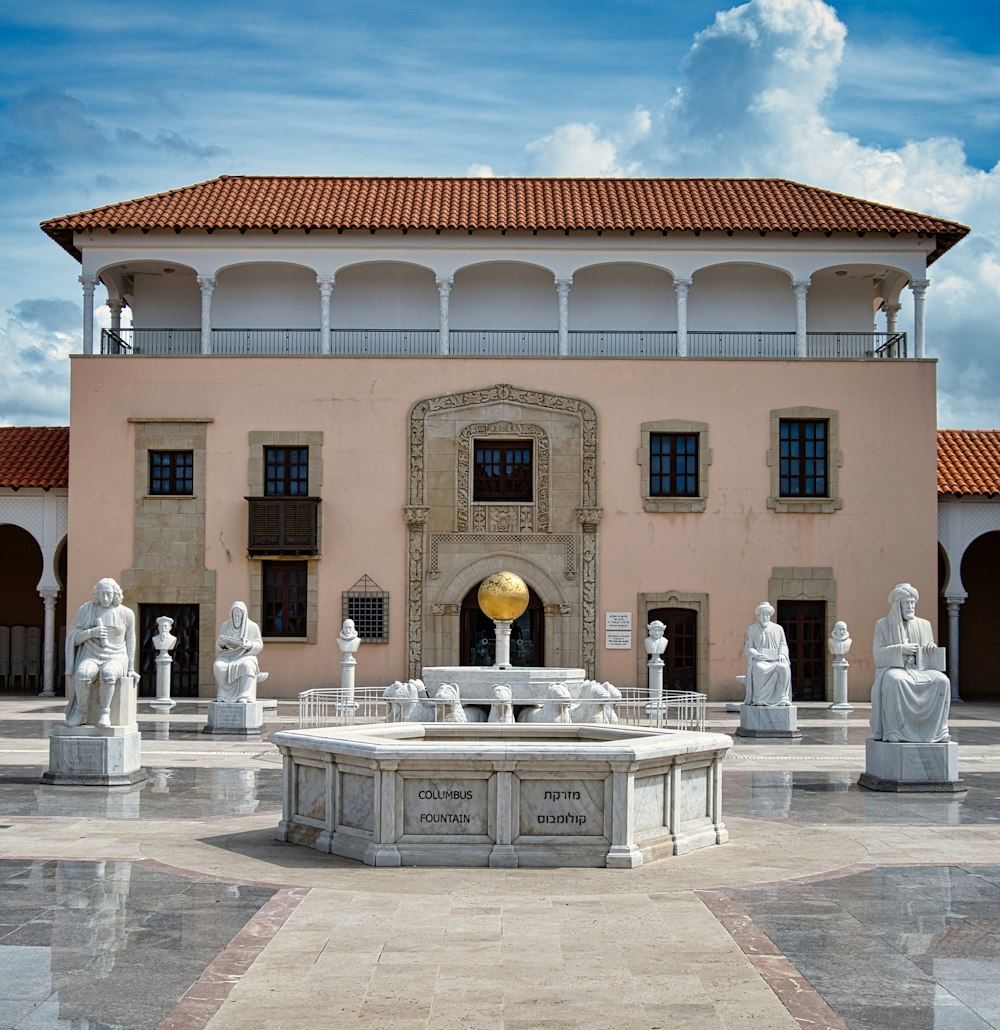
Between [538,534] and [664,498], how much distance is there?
276 centimetres

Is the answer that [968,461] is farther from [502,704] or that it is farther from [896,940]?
[896,940]

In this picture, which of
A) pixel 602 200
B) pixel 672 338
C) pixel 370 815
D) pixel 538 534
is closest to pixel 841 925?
pixel 370 815

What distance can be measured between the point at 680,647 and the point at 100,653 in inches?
651

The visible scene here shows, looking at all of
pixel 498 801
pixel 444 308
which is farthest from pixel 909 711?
pixel 444 308

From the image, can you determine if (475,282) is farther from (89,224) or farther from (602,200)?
(89,224)

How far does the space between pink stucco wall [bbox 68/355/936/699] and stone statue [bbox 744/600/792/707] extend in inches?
298

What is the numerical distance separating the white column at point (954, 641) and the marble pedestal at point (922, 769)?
16.2 m

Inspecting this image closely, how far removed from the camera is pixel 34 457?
3080 cm

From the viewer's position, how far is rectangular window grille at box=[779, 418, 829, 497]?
96.1ft

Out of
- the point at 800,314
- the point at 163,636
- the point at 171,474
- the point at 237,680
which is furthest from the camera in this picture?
the point at 800,314

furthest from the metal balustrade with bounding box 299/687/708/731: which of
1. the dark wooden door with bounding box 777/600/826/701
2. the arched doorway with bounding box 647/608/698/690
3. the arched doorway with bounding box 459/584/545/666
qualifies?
the dark wooden door with bounding box 777/600/826/701

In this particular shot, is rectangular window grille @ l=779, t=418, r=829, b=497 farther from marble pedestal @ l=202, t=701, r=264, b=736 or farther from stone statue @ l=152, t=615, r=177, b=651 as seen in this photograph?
marble pedestal @ l=202, t=701, r=264, b=736

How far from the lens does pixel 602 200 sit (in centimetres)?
3134

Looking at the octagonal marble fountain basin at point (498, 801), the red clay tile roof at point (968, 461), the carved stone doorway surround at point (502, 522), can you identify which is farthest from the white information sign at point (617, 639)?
the octagonal marble fountain basin at point (498, 801)
